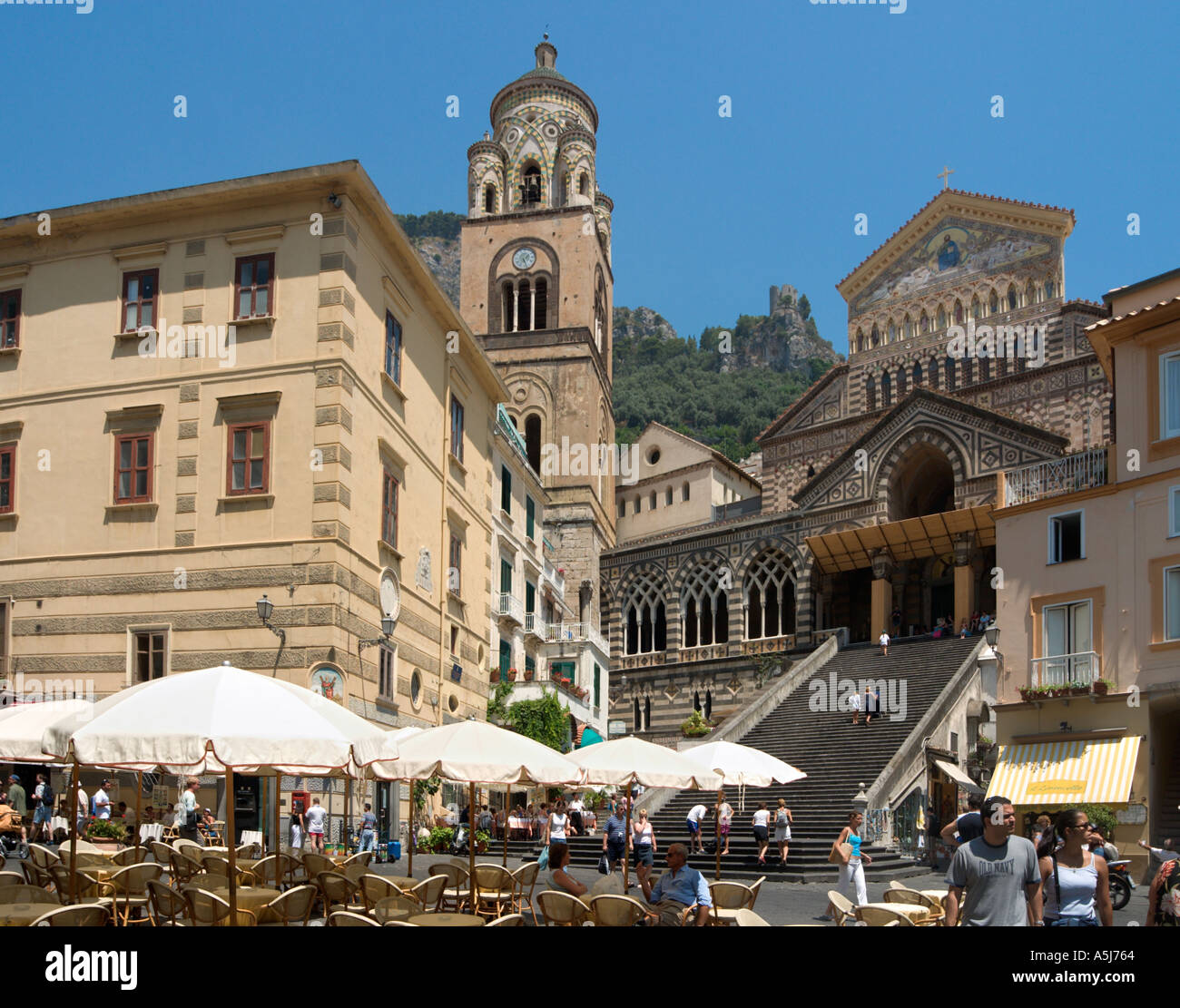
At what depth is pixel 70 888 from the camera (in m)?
11.8

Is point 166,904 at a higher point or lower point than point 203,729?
lower

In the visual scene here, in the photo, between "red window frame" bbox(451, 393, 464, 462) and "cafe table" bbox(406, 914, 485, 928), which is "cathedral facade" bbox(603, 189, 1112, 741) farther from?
"cafe table" bbox(406, 914, 485, 928)

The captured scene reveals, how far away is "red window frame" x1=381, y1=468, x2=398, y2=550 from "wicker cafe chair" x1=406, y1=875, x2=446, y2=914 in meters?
11.6

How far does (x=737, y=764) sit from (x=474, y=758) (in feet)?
17.6

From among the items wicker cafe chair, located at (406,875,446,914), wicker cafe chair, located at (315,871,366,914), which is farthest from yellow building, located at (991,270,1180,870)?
wicker cafe chair, located at (315,871,366,914)

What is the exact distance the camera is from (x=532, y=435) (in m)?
59.3

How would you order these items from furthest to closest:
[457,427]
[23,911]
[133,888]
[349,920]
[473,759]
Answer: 1. [457,427]
2. [473,759]
3. [133,888]
4. [349,920]
5. [23,911]

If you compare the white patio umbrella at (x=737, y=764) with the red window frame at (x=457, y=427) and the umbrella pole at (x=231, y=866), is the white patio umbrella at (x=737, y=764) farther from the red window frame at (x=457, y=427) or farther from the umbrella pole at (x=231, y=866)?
the red window frame at (x=457, y=427)

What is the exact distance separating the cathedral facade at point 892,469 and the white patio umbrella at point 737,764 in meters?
23.0

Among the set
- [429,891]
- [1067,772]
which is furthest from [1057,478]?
[429,891]

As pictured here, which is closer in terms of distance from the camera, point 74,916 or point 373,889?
point 74,916

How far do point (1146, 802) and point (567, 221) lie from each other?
43.5 m

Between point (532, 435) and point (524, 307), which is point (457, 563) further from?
point (524, 307)

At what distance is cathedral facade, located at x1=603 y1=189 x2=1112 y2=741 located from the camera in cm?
4341
